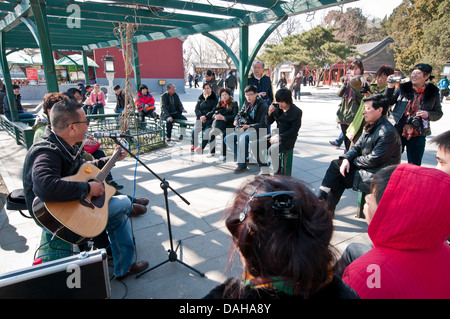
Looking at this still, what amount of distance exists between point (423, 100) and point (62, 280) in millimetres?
4564

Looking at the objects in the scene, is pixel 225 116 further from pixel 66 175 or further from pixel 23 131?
pixel 23 131

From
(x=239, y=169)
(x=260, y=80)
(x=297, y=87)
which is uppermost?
(x=260, y=80)

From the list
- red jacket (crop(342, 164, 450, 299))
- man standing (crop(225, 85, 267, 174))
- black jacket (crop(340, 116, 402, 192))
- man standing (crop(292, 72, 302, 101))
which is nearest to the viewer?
red jacket (crop(342, 164, 450, 299))

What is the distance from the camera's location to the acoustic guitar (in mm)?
1840

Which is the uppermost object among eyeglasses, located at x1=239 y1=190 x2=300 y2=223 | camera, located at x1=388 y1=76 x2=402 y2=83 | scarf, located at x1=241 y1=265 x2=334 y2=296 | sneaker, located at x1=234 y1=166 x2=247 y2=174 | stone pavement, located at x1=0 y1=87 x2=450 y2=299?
camera, located at x1=388 y1=76 x2=402 y2=83

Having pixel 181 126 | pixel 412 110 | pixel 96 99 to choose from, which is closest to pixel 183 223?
pixel 412 110

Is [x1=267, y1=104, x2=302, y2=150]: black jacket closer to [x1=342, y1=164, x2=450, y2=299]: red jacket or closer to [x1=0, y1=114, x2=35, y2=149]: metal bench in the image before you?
[x1=342, y1=164, x2=450, y2=299]: red jacket

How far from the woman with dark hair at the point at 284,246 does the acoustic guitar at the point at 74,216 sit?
4.65 feet

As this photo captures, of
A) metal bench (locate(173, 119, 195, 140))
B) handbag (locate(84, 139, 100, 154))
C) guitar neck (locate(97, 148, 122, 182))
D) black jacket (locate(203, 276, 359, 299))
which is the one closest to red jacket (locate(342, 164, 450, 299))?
black jacket (locate(203, 276, 359, 299))

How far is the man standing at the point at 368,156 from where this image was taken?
2.81 m

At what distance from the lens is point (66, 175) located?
2.06m

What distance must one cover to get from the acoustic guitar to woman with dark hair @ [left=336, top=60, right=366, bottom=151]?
4385 millimetres

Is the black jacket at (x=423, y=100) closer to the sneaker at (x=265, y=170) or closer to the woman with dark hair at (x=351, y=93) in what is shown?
the woman with dark hair at (x=351, y=93)

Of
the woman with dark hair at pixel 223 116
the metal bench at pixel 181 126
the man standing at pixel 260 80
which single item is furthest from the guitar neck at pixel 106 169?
the metal bench at pixel 181 126
